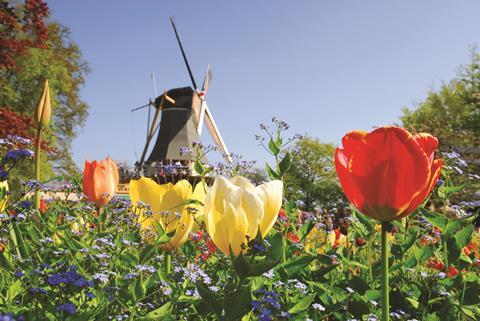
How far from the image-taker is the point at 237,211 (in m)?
1.32

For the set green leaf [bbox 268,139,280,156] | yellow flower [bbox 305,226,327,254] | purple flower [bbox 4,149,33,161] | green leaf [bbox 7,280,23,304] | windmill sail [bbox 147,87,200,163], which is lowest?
yellow flower [bbox 305,226,327,254]

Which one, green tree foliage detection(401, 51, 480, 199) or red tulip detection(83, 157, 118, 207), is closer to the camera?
red tulip detection(83, 157, 118, 207)

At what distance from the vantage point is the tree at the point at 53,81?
87.1ft

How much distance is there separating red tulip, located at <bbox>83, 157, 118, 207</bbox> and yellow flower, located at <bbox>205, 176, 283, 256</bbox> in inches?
58.1

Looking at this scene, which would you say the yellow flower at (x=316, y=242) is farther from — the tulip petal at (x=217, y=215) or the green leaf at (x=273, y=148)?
the tulip petal at (x=217, y=215)

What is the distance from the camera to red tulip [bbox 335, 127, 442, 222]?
1.32m

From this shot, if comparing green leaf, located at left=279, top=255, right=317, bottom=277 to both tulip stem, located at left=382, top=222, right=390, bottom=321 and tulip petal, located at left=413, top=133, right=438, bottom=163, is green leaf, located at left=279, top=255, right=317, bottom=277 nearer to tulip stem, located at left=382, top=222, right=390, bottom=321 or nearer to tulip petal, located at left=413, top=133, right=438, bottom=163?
tulip stem, located at left=382, top=222, right=390, bottom=321

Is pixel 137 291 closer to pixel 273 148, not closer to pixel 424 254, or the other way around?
pixel 273 148

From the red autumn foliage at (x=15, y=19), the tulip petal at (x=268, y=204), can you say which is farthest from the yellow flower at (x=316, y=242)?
the red autumn foliage at (x=15, y=19)

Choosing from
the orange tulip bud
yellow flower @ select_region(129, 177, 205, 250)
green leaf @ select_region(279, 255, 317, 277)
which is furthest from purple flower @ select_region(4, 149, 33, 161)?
green leaf @ select_region(279, 255, 317, 277)

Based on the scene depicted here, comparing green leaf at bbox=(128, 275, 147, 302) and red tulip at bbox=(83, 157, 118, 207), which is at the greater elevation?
red tulip at bbox=(83, 157, 118, 207)

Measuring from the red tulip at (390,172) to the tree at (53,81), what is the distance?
2265 centimetres

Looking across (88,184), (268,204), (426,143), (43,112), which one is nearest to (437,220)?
(426,143)

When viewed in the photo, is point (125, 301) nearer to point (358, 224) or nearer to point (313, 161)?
point (358, 224)
